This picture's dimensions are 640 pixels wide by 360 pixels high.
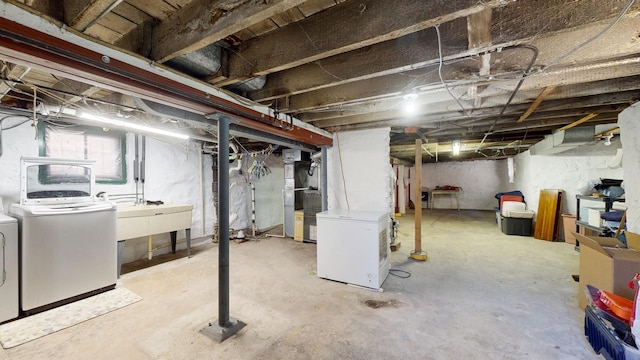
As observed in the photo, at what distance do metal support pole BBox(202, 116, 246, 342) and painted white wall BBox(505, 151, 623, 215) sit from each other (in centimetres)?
559

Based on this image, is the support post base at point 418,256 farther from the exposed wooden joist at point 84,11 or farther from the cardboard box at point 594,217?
the exposed wooden joist at point 84,11

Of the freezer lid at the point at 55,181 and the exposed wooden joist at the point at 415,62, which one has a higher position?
the exposed wooden joist at the point at 415,62

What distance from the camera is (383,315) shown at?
2.13m

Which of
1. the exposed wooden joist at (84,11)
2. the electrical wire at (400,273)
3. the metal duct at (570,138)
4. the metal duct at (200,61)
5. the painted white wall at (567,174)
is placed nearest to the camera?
the exposed wooden joist at (84,11)

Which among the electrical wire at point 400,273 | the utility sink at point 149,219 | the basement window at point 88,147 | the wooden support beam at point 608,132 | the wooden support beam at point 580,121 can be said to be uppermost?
the wooden support beam at point 580,121

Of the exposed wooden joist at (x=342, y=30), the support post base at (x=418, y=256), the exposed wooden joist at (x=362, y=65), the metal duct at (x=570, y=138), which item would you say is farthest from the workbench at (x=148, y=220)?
the metal duct at (x=570, y=138)

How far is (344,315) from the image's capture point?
2129 millimetres

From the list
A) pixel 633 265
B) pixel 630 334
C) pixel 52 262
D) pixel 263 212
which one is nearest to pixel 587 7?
pixel 630 334

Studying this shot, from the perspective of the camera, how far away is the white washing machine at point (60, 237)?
6.93 feet

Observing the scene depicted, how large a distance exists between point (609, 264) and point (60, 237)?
4.82 meters

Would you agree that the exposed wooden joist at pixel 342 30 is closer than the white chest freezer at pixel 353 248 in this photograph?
Yes

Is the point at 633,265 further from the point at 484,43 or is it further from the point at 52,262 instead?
the point at 52,262

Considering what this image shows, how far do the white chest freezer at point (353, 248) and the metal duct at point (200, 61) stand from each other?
190cm

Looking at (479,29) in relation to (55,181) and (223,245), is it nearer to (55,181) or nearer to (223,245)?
(223,245)
